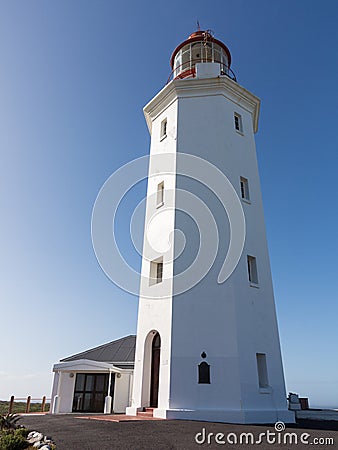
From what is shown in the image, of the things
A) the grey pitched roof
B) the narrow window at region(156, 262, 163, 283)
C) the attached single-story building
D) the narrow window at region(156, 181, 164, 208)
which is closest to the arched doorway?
the narrow window at region(156, 262, 163, 283)

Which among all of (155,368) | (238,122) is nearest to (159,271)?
(155,368)

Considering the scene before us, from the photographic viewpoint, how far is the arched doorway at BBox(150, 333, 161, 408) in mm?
13062

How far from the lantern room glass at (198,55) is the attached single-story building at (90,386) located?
15134mm

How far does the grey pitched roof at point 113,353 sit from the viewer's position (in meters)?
18.8

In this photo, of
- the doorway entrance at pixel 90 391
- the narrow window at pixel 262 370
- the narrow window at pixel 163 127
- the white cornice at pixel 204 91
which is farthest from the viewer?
the narrow window at pixel 163 127

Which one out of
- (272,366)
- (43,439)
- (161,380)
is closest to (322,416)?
(272,366)

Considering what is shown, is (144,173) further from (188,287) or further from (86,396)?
(86,396)

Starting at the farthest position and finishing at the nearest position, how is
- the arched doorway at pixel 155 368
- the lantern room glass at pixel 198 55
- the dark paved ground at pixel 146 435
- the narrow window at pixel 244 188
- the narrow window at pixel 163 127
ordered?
the lantern room glass at pixel 198 55 → the narrow window at pixel 163 127 → the narrow window at pixel 244 188 → the arched doorway at pixel 155 368 → the dark paved ground at pixel 146 435

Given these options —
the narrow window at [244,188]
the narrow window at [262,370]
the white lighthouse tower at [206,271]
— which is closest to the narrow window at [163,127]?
A: the white lighthouse tower at [206,271]

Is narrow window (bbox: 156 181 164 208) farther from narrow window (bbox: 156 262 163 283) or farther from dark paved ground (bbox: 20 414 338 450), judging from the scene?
dark paved ground (bbox: 20 414 338 450)

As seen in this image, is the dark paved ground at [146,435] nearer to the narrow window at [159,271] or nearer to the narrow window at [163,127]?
the narrow window at [159,271]

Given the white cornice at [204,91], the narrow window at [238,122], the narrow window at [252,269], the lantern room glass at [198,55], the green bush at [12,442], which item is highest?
the lantern room glass at [198,55]

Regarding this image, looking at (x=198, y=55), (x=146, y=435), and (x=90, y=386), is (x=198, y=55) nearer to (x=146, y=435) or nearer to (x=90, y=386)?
(x=90, y=386)

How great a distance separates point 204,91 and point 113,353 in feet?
46.5
